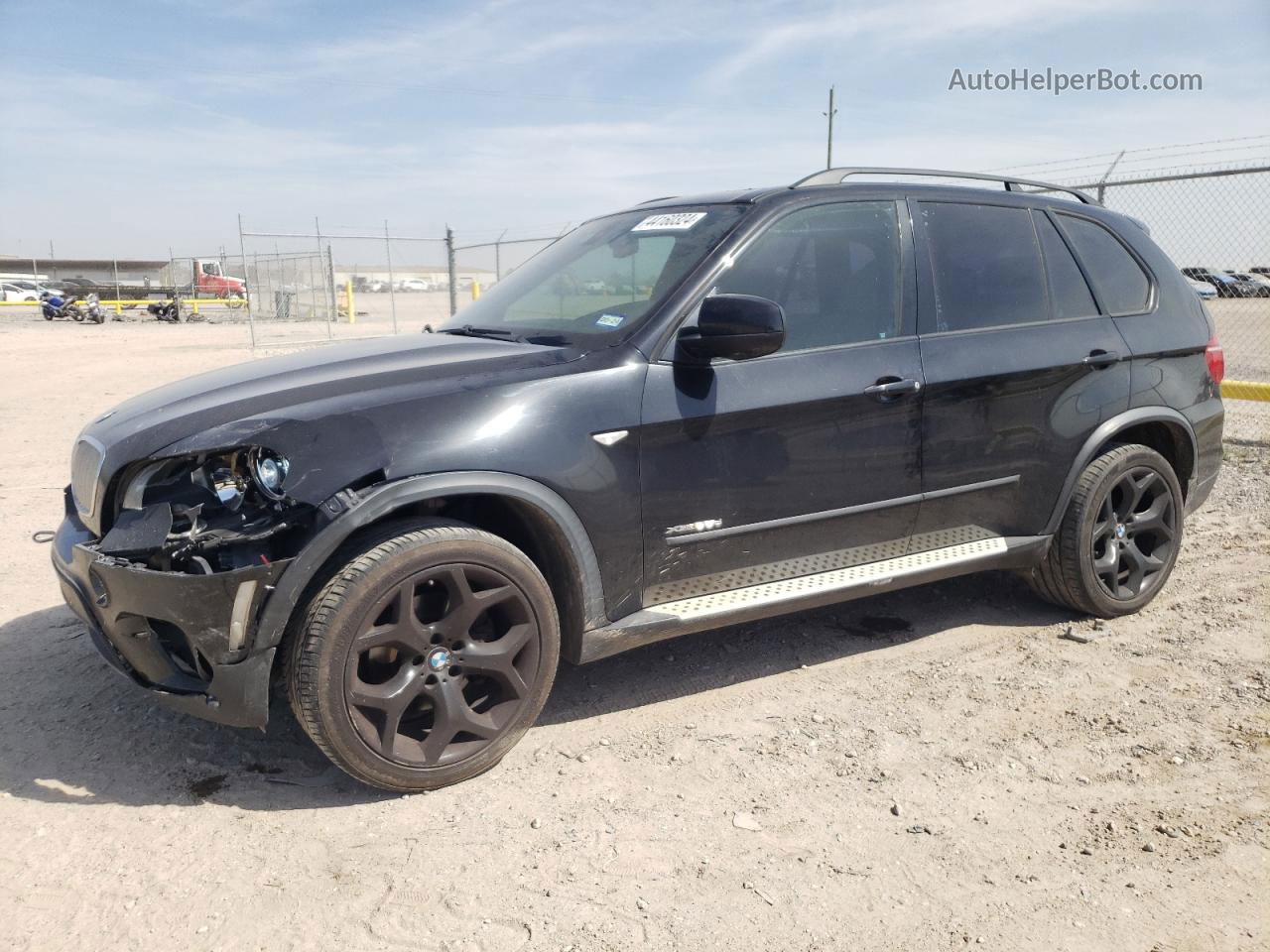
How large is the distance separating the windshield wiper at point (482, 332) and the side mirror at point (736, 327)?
759 millimetres

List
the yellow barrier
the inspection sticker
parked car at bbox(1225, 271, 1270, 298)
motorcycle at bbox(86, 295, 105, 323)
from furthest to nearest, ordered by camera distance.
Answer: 1. motorcycle at bbox(86, 295, 105, 323)
2. parked car at bbox(1225, 271, 1270, 298)
3. the yellow barrier
4. the inspection sticker

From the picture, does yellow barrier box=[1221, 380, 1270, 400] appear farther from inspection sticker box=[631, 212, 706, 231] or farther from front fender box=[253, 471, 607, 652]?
front fender box=[253, 471, 607, 652]

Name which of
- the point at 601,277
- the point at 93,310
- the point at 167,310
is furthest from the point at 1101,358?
the point at 167,310

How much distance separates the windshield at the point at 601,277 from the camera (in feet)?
11.4

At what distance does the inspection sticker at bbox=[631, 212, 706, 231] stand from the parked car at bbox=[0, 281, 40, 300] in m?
41.3

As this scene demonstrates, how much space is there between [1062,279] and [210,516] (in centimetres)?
344

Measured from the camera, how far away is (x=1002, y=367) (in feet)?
12.6

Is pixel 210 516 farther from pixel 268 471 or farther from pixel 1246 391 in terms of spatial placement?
pixel 1246 391

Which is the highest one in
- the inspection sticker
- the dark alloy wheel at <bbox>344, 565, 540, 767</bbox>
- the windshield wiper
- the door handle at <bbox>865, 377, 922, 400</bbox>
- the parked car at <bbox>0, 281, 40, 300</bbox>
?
the parked car at <bbox>0, 281, 40, 300</bbox>

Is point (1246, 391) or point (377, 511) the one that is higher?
point (377, 511)

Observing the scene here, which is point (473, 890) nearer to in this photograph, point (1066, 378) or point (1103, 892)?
point (1103, 892)

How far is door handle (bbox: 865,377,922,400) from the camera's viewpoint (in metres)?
3.56

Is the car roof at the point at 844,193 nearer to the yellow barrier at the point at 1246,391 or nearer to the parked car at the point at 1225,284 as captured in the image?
the yellow barrier at the point at 1246,391

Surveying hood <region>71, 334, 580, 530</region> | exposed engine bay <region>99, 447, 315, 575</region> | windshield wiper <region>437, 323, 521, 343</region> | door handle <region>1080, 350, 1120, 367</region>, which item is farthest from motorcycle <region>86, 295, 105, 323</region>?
door handle <region>1080, 350, 1120, 367</region>
